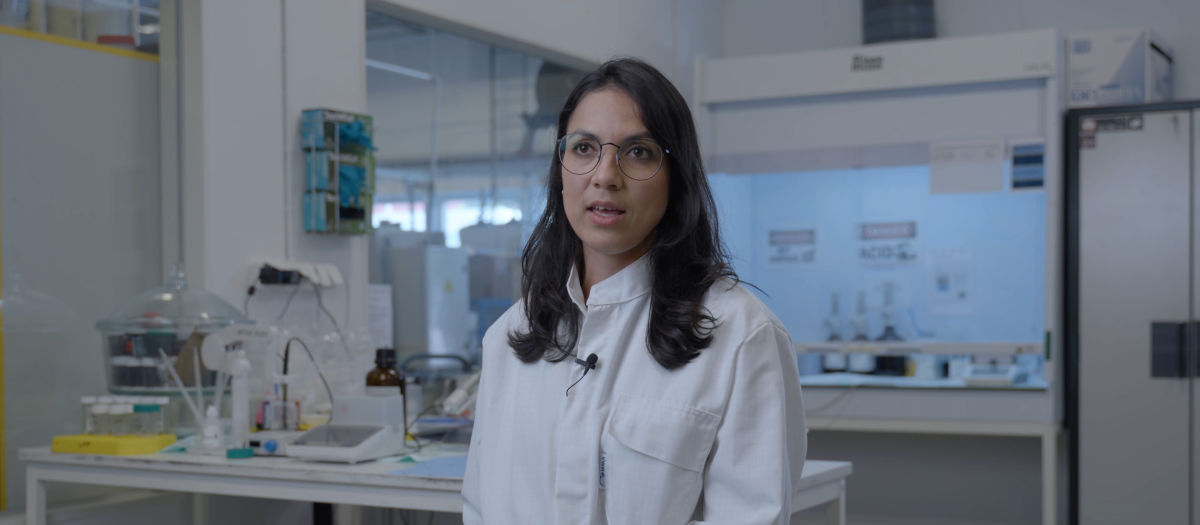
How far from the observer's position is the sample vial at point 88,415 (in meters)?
2.31

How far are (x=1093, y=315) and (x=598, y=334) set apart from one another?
317 centimetres

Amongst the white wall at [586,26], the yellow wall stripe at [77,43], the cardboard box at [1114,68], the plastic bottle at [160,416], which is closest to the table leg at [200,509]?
the plastic bottle at [160,416]

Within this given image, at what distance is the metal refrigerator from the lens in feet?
12.0

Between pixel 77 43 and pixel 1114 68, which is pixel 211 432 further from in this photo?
pixel 1114 68

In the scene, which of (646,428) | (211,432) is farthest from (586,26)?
(646,428)

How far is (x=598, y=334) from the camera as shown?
127 cm

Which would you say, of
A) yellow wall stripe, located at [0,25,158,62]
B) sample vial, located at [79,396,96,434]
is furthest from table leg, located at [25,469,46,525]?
yellow wall stripe, located at [0,25,158,62]

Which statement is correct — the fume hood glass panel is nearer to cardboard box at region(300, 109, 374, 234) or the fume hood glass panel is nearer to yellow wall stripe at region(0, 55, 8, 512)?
cardboard box at region(300, 109, 374, 234)

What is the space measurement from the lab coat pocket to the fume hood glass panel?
8.63 feet

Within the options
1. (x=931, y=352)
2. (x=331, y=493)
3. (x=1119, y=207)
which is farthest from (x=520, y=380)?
(x=1119, y=207)

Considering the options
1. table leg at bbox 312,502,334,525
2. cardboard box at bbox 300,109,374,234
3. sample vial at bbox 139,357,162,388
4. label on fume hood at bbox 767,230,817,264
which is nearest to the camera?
sample vial at bbox 139,357,162,388

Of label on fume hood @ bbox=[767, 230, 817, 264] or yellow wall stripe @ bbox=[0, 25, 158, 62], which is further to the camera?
label on fume hood @ bbox=[767, 230, 817, 264]

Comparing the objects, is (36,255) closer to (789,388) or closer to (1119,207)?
(789,388)

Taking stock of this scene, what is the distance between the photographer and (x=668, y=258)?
1.26 m
